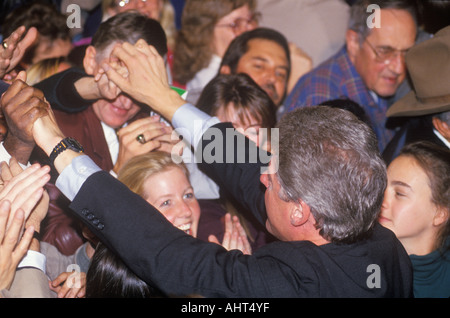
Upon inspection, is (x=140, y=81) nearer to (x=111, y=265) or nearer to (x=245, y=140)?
(x=245, y=140)

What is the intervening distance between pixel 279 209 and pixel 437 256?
90 cm

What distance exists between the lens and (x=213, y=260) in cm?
138

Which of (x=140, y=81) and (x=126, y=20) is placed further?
(x=126, y=20)

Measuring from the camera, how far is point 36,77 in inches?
88.0

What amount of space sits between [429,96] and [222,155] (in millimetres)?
1127

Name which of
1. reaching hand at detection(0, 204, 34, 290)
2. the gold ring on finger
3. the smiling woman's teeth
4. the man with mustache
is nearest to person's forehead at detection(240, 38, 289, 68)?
the man with mustache

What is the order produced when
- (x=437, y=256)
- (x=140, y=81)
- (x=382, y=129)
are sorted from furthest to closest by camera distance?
(x=382, y=129) < (x=437, y=256) < (x=140, y=81)

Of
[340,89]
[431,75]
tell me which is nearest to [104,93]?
[431,75]

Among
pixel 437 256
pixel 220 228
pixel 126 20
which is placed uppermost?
pixel 126 20

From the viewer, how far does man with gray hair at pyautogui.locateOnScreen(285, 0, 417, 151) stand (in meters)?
2.88

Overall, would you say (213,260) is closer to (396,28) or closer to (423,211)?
(423,211)

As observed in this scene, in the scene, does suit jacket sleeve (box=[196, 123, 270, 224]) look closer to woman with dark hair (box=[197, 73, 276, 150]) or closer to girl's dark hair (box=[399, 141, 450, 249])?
woman with dark hair (box=[197, 73, 276, 150])

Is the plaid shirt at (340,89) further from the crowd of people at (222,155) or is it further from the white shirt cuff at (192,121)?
the white shirt cuff at (192,121)
